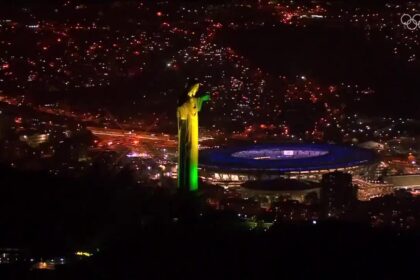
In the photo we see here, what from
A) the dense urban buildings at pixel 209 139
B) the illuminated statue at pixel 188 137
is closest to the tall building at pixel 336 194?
the dense urban buildings at pixel 209 139

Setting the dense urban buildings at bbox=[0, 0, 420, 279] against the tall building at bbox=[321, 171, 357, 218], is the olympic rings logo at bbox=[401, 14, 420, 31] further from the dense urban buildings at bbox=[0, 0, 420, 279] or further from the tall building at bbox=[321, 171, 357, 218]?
the tall building at bbox=[321, 171, 357, 218]

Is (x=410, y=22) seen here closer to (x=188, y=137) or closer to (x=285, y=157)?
(x=285, y=157)

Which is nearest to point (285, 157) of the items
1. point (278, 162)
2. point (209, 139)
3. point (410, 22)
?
point (278, 162)

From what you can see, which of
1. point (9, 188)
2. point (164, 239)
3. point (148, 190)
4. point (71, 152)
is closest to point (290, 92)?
point (71, 152)

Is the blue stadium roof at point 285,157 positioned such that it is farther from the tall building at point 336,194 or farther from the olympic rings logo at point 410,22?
the olympic rings logo at point 410,22

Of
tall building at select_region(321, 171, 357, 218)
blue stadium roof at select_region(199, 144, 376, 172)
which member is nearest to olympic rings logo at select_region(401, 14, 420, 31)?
blue stadium roof at select_region(199, 144, 376, 172)
